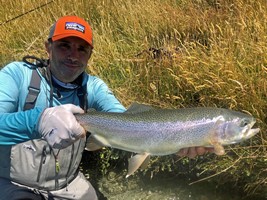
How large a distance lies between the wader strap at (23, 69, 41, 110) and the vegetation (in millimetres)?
1244

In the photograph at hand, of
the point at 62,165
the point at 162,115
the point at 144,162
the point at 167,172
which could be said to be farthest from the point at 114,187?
the point at 162,115

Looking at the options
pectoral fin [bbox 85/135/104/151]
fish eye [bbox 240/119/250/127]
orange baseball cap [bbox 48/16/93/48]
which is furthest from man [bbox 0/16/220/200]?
fish eye [bbox 240/119/250/127]

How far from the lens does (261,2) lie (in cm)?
454

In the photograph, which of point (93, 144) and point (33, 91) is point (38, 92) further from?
point (93, 144)

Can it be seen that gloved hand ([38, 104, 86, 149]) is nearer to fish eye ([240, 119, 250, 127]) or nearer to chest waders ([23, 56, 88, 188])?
chest waders ([23, 56, 88, 188])

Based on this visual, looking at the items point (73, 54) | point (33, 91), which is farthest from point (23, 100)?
point (73, 54)

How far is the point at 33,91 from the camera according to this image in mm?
2740

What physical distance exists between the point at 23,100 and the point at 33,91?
0.09m

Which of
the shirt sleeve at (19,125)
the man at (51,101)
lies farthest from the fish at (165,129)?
the man at (51,101)

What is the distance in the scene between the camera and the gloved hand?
2.25 meters

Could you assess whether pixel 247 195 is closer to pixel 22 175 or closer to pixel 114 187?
pixel 114 187

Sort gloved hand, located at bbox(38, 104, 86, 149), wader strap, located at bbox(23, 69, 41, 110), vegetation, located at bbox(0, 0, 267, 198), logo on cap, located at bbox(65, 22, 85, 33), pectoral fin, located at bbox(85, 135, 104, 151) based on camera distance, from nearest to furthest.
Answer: gloved hand, located at bbox(38, 104, 86, 149) < pectoral fin, located at bbox(85, 135, 104, 151) < wader strap, located at bbox(23, 69, 41, 110) < logo on cap, located at bbox(65, 22, 85, 33) < vegetation, located at bbox(0, 0, 267, 198)

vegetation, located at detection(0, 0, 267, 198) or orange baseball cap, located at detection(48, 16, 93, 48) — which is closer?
orange baseball cap, located at detection(48, 16, 93, 48)

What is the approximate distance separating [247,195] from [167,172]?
2.27 ft
